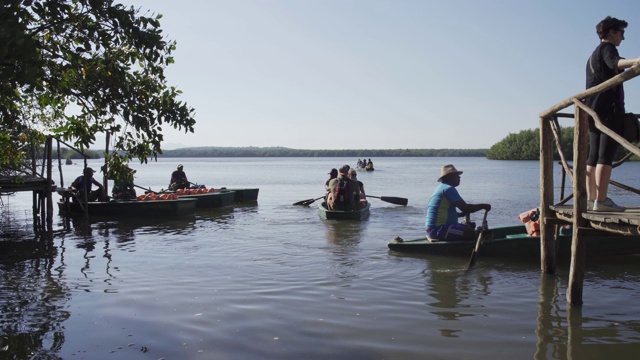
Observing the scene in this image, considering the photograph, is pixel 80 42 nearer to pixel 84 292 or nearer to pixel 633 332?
pixel 84 292

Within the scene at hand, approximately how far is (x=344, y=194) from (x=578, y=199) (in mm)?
10681

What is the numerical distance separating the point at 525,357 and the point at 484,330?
886 millimetres

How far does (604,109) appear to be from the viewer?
6.83 meters

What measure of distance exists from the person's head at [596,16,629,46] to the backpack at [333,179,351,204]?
1086 cm

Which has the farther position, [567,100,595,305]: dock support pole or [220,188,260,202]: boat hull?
[220,188,260,202]: boat hull

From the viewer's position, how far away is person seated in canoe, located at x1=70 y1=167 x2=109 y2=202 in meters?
18.9

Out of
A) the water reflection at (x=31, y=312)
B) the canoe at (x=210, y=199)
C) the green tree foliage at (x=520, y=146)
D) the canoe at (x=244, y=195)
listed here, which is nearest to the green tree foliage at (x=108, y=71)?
the water reflection at (x=31, y=312)

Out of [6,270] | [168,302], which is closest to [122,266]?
[6,270]

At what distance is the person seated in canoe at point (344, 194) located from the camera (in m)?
17.1

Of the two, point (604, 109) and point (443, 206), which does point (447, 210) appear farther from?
point (604, 109)

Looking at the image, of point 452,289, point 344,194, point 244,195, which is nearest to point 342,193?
point 344,194

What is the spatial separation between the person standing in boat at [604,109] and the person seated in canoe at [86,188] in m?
16.1

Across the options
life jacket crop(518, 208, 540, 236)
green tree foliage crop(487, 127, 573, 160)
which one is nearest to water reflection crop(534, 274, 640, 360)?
life jacket crop(518, 208, 540, 236)

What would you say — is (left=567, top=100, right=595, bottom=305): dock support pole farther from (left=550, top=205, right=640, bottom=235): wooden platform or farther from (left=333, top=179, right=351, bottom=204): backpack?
(left=333, top=179, right=351, bottom=204): backpack
